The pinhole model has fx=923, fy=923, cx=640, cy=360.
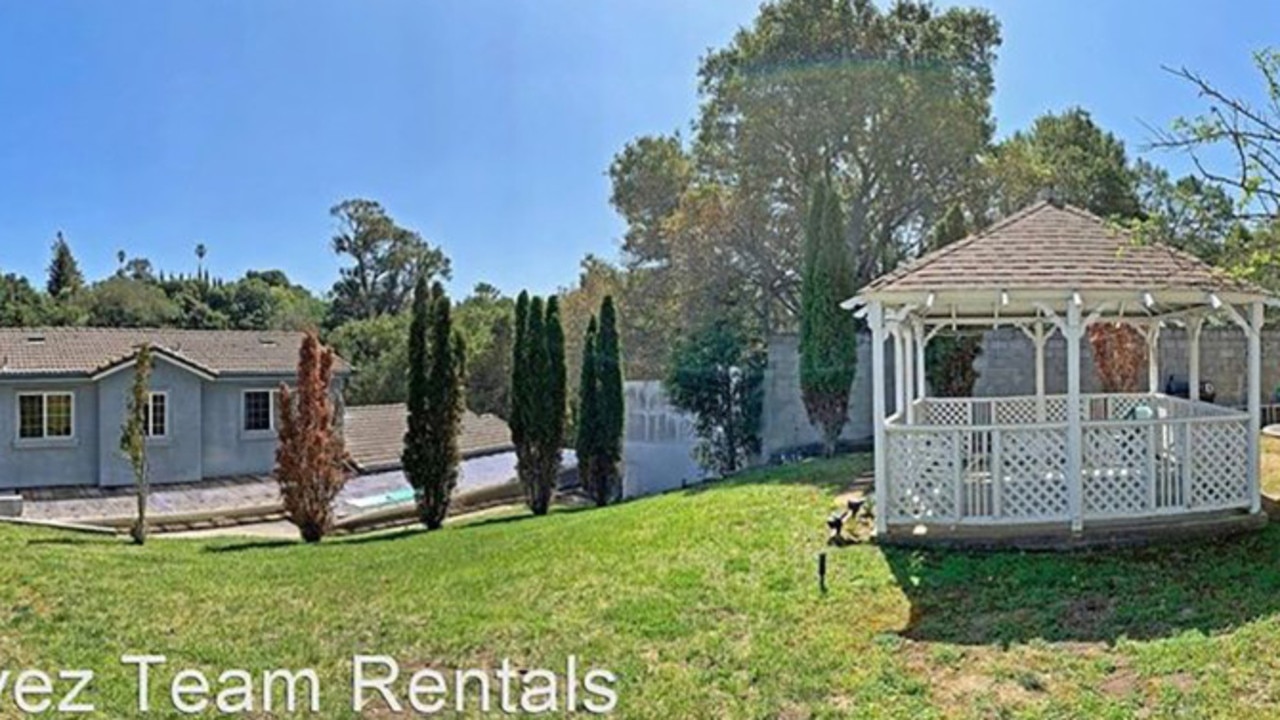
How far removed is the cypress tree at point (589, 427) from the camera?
2169 cm

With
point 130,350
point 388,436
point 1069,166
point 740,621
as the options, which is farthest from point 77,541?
point 1069,166

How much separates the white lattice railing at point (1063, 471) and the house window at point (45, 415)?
22.5 meters

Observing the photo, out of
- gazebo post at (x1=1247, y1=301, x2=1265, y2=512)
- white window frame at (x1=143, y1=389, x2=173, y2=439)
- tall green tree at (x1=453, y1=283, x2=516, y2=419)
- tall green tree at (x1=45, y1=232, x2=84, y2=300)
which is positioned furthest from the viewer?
tall green tree at (x1=45, y1=232, x2=84, y2=300)

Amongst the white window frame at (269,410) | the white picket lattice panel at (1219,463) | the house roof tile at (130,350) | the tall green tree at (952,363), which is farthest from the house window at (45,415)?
the white picket lattice panel at (1219,463)

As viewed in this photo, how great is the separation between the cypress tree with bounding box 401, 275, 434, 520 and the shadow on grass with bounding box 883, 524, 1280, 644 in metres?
10.9

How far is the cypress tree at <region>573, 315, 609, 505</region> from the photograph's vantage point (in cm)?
2169

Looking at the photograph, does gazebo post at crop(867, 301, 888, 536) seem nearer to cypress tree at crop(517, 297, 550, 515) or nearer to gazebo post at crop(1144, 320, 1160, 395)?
gazebo post at crop(1144, 320, 1160, 395)

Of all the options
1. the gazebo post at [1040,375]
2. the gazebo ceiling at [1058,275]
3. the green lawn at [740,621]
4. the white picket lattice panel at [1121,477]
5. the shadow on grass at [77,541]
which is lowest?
the shadow on grass at [77,541]

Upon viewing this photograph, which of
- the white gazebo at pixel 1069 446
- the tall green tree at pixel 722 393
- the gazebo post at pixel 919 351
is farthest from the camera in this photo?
the tall green tree at pixel 722 393

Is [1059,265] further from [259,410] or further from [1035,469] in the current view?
[259,410]

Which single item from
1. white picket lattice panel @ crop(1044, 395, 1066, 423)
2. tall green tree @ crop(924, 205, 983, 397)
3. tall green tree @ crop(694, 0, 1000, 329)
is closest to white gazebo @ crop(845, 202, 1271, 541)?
white picket lattice panel @ crop(1044, 395, 1066, 423)

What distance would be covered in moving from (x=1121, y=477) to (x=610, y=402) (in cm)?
1321

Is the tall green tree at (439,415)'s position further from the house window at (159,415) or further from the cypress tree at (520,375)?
the house window at (159,415)

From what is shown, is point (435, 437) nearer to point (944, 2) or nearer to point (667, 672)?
point (667, 672)
